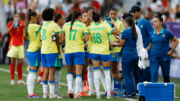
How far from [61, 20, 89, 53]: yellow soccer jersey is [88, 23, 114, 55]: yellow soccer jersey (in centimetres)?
28

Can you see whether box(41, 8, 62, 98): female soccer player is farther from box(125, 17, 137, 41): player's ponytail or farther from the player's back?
box(125, 17, 137, 41): player's ponytail

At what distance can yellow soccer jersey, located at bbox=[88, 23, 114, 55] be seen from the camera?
29.4ft

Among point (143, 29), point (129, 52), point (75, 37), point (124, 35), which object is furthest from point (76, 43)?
point (143, 29)

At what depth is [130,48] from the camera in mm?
8930

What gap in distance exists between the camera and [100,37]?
8.98 metres

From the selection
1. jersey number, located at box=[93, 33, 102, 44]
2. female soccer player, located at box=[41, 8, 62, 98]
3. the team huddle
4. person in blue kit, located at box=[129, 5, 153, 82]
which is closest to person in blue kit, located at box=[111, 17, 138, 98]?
the team huddle

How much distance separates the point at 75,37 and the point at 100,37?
0.66 meters

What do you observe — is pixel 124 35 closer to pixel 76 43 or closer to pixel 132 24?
pixel 132 24

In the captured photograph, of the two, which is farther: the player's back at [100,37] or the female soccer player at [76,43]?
the player's back at [100,37]

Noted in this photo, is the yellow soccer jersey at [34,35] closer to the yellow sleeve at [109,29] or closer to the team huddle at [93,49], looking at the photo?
the team huddle at [93,49]

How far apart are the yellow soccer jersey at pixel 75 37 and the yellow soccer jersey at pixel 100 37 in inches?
11.2

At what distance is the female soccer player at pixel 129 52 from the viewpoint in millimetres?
8898

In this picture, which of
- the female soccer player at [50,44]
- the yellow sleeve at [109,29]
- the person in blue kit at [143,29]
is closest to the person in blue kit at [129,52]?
the yellow sleeve at [109,29]

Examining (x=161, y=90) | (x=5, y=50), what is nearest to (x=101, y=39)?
(x=161, y=90)
